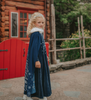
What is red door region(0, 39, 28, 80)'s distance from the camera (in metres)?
3.96

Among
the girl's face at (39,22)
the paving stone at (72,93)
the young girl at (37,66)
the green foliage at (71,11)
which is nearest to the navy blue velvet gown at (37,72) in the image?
the young girl at (37,66)

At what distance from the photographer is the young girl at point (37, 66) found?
7.51ft

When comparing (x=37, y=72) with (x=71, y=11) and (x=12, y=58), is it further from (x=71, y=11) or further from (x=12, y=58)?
(x=71, y=11)

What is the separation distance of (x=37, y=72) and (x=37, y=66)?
0.19m

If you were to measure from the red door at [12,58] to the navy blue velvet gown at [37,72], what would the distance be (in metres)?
1.79

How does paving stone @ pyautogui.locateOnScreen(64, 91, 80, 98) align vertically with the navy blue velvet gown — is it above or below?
below

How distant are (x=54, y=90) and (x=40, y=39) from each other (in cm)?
139

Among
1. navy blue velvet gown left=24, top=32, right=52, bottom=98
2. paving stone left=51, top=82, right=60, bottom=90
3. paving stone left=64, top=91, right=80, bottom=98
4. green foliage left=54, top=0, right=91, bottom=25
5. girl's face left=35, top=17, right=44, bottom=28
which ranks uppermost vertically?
green foliage left=54, top=0, right=91, bottom=25

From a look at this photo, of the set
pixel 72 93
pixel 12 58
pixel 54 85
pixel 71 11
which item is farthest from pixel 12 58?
pixel 71 11

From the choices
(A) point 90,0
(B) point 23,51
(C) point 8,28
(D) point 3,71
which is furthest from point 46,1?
(A) point 90,0

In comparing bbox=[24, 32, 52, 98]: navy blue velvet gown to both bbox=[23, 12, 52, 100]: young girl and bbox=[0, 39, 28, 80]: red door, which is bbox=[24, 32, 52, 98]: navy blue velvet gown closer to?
bbox=[23, 12, 52, 100]: young girl

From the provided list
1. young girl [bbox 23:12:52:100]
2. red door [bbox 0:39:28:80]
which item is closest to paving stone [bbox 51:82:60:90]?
young girl [bbox 23:12:52:100]

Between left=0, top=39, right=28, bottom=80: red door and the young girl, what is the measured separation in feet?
5.73

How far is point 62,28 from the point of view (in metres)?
16.0
